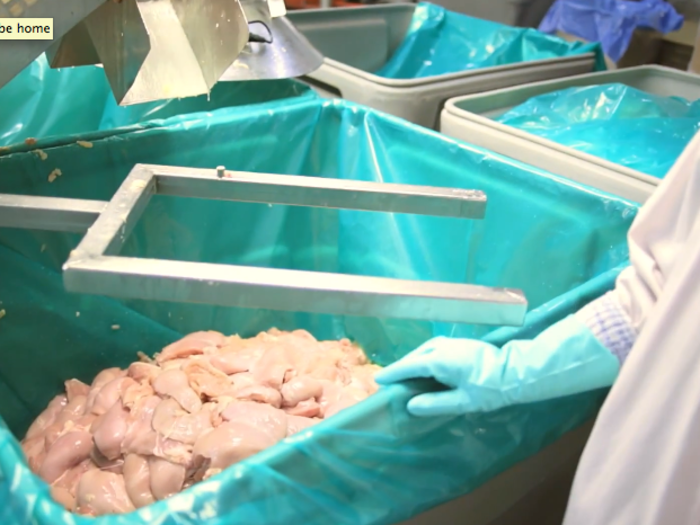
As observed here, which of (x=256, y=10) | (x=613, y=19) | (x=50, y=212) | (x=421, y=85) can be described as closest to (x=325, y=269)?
(x=421, y=85)

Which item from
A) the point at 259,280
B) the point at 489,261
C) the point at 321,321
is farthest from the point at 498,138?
the point at 259,280

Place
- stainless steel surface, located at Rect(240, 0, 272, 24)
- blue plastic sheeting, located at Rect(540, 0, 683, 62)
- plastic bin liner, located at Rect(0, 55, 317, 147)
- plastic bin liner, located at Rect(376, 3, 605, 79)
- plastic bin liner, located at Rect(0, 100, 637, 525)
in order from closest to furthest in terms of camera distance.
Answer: plastic bin liner, located at Rect(0, 100, 637, 525), stainless steel surface, located at Rect(240, 0, 272, 24), plastic bin liner, located at Rect(0, 55, 317, 147), plastic bin liner, located at Rect(376, 3, 605, 79), blue plastic sheeting, located at Rect(540, 0, 683, 62)

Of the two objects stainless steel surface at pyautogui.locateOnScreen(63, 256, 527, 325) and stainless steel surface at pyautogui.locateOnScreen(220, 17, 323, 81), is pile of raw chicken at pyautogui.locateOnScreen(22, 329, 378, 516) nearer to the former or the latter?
stainless steel surface at pyautogui.locateOnScreen(63, 256, 527, 325)

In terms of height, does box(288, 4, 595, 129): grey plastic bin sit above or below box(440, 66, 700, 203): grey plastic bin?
above

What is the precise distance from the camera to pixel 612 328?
0.57 metres

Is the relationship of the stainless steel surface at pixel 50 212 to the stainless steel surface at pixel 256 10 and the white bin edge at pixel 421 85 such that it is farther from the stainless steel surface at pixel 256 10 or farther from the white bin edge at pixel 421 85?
the white bin edge at pixel 421 85

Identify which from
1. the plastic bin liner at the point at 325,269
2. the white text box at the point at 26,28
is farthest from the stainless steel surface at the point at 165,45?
the plastic bin liner at the point at 325,269

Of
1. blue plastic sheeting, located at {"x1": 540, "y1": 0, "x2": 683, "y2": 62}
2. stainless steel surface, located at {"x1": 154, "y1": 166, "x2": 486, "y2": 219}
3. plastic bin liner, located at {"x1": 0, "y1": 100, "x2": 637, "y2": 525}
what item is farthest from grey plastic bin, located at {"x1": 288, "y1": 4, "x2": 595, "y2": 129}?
stainless steel surface, located at {"x1": 154, "y1": 166, "x2": 486, "y2": 219}

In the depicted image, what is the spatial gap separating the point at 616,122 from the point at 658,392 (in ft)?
2.20

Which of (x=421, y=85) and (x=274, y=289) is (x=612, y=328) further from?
(x=421, y=85)

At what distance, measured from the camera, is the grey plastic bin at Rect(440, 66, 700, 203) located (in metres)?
0.86

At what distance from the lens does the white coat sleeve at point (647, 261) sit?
20.8 inches

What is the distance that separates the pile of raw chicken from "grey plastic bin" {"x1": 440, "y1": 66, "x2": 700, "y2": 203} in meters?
0.43

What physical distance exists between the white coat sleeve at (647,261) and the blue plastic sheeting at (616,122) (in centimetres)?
41
